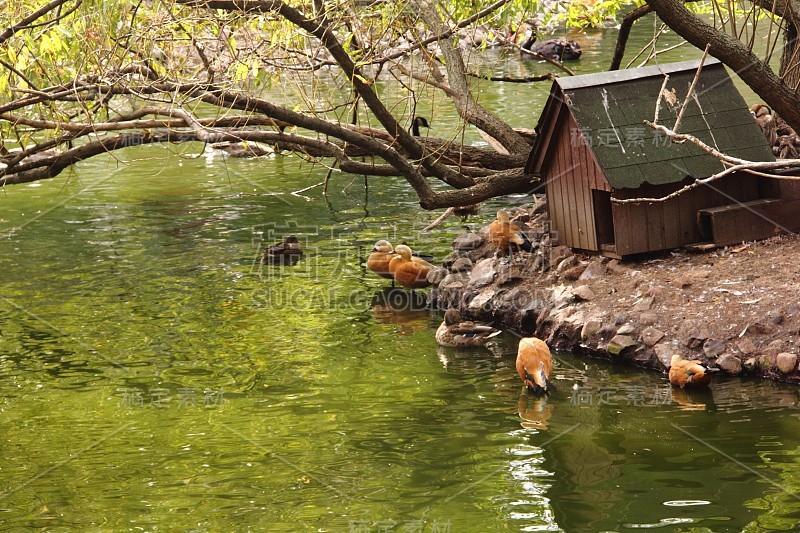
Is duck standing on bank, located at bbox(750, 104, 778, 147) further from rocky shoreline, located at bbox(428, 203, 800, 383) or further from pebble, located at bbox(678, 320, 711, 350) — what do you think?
pebble, located at bbox(678, 320, 711, 350)

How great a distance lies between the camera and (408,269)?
13.5m

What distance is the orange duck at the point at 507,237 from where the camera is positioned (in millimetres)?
13094

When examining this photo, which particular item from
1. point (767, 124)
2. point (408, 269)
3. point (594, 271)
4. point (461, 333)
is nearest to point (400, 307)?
point (408, 269)

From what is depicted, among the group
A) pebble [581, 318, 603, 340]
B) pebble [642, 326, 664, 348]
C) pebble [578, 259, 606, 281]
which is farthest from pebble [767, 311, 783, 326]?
pebble [578, 259, 606, 281]

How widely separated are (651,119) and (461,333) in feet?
11.5

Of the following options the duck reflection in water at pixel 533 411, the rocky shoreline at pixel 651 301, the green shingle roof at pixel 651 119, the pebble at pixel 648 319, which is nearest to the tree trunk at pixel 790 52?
the green shingle roof at pixel 651 119

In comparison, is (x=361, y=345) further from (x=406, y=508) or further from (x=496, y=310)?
(x=406, y=508)

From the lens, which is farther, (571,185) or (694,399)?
(571,185)

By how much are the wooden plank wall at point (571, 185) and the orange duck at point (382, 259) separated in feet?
7.57

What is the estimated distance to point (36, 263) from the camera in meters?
15.8

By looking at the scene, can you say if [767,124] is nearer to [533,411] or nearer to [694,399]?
[694,399]

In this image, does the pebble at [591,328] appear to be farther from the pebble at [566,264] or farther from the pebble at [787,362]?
the pebble at [787,362]

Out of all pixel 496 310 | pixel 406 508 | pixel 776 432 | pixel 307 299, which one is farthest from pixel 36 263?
pixel 776 432

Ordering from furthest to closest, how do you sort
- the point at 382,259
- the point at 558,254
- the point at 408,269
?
the point at 382,259 < the point at 408,269 < the point at 558,254
